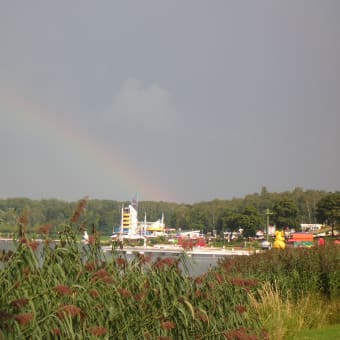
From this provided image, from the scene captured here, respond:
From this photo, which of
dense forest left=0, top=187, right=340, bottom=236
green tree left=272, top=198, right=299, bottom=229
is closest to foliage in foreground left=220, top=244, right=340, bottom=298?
dense forest left=0, top=187, right=340, bottom=236

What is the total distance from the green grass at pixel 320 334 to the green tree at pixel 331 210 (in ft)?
320

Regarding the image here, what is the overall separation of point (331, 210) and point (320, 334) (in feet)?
334

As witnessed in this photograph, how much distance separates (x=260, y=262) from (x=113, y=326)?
31.6 ft

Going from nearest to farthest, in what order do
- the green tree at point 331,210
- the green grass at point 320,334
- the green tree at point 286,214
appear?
the green grass at point 320,334
the green tree at point 331,210
the green tree at point 286,214

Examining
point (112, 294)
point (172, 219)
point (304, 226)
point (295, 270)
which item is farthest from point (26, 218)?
point (172, 219)

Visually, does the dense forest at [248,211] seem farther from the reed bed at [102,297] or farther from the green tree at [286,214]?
the reed bed at [102,297]

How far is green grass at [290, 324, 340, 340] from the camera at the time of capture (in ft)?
33.7

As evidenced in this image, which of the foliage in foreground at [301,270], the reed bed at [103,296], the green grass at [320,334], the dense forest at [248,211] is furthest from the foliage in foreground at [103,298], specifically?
the dense forest at [248,211]

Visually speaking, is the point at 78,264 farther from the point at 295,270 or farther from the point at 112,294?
the point at 295,270

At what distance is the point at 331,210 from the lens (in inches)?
4286

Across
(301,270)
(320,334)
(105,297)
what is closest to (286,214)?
(301,270)

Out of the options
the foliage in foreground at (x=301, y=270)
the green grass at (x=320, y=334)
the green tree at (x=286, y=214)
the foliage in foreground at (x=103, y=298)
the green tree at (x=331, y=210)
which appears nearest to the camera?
the foliage in foreground at (x=103, y=298)

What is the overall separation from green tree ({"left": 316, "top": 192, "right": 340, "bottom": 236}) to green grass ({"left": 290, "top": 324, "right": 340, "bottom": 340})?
97.6 metres

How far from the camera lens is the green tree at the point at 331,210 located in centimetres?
10800
